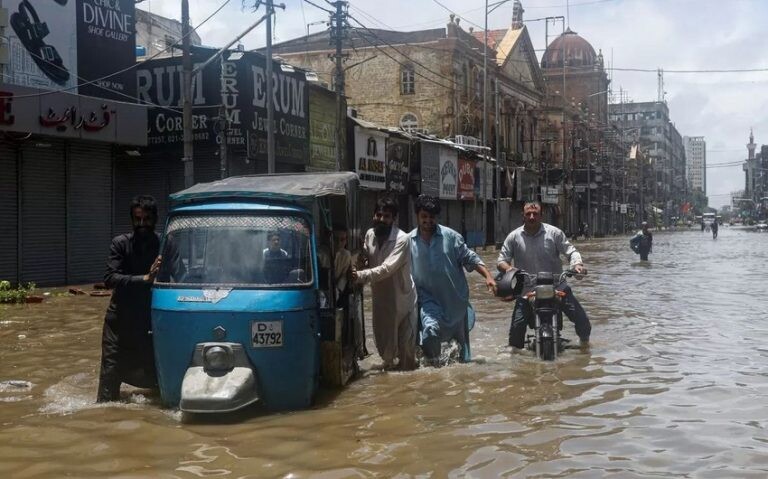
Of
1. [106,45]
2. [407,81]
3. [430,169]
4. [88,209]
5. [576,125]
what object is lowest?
[88,209]

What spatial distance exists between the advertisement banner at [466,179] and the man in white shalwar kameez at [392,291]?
3794 cm

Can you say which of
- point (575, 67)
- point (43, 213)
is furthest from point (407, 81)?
point (575, 67)

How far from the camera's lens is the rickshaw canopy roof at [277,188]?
6.91 m

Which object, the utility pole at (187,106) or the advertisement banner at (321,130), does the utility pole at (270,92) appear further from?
the advertisement banner at (321,130)

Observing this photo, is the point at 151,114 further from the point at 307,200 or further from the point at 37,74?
the point at 307,200

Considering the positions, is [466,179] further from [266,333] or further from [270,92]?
[266,333]

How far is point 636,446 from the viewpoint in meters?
5.88

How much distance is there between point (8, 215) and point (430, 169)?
79.2 feet

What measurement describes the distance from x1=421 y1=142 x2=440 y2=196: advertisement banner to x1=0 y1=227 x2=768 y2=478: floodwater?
99.4ft

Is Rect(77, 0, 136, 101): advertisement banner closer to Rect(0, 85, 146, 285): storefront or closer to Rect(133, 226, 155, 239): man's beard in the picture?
Rect(0, 85, 146, 285): storefront

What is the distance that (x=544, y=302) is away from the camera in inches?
344

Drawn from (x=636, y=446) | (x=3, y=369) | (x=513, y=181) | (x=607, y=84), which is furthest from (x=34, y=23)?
(x=607, y=84)

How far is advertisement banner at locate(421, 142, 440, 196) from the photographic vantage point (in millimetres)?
41000

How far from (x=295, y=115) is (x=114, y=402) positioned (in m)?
24.0
